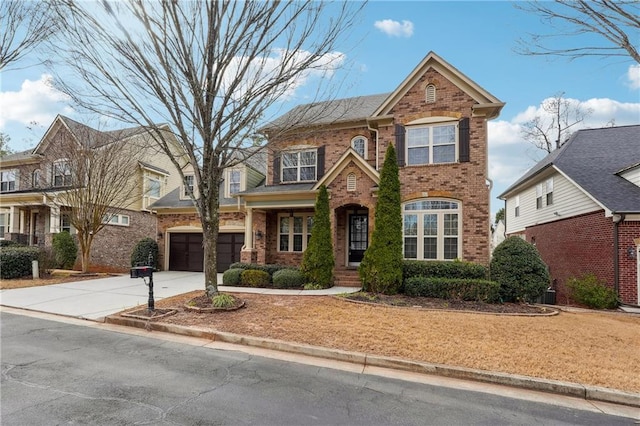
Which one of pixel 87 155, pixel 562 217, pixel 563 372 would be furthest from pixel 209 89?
pixel 562 217

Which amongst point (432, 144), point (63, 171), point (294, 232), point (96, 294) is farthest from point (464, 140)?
point (63, 171)

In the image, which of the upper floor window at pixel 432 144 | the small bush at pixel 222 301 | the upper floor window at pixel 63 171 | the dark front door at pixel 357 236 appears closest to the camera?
the small bush at pixel 222 301

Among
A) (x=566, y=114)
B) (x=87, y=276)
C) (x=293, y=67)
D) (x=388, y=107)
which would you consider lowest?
(x=87, y=276)

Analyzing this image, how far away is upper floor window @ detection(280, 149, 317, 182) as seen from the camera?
15.9 metres

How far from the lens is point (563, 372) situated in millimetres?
4820

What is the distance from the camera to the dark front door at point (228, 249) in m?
17.3

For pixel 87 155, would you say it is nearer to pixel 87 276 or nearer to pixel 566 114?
pixel 87 276

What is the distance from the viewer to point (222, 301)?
328 inches

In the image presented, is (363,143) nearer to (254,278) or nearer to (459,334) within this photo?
(254,278)

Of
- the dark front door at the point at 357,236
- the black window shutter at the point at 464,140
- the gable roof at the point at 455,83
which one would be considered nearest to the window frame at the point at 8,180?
the dark front door at the point at 357,236

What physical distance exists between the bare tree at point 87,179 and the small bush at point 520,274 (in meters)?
16.7

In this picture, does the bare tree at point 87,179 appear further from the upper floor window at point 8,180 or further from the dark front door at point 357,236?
the dark front door at point 357,236

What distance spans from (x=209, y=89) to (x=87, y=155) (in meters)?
10.3

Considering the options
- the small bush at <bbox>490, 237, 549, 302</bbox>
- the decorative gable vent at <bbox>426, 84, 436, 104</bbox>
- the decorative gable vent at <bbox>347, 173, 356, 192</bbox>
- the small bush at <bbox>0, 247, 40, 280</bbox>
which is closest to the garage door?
the small bush at <bbox>0, 247, 40, 280</bbox>
